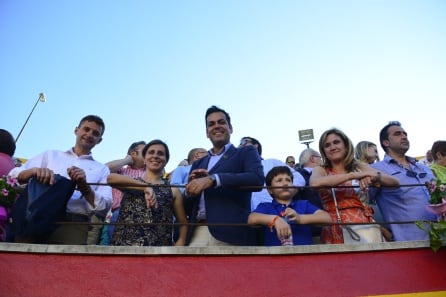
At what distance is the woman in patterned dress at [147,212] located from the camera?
118 inches

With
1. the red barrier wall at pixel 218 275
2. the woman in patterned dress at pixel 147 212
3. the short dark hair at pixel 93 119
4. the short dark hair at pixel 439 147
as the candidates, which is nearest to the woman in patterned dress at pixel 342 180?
the red barrier wall at pixel 218 275

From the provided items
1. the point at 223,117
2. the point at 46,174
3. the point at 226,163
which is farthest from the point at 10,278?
the point at 223,117

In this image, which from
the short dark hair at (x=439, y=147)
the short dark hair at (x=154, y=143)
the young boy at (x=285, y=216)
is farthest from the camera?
the short dark hair at (x=439, y=147)

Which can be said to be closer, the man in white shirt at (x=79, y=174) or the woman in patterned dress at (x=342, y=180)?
the man in white shirt at (x=79, y=174)

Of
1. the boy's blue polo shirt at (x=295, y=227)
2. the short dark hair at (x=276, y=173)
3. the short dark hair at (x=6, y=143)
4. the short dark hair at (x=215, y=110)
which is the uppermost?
the short dark hair at (x=215, y=110)

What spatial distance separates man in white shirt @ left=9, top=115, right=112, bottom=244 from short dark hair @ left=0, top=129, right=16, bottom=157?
505 mm

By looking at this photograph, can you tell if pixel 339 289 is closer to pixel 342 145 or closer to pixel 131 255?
pixel 342 145

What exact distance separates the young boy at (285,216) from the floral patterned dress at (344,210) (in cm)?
25

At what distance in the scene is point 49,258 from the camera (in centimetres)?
279

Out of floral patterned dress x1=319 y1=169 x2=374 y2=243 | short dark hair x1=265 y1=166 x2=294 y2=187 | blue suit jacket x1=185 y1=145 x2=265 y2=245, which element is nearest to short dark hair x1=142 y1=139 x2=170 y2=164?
blue suit jacket x1=185 y1=145 x2=265 y2=245

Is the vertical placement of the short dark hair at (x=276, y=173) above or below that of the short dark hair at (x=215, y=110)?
below

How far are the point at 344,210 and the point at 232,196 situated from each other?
3.53 ft

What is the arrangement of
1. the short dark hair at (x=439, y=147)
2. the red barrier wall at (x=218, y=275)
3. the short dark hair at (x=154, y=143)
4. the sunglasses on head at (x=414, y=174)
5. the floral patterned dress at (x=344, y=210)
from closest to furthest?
the red barrier wall at (x=218, y=275) < the floral patterned dress at (x=344, y=210) < the short dark hair at (x=154, y=143) < the sunglasses on head at (x=414, y=174) < the short dark hair at (x=439, y=147)

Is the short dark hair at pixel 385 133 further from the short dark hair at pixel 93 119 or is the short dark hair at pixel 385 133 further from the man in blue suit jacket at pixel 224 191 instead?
the short dark hair at pixel 93 119
